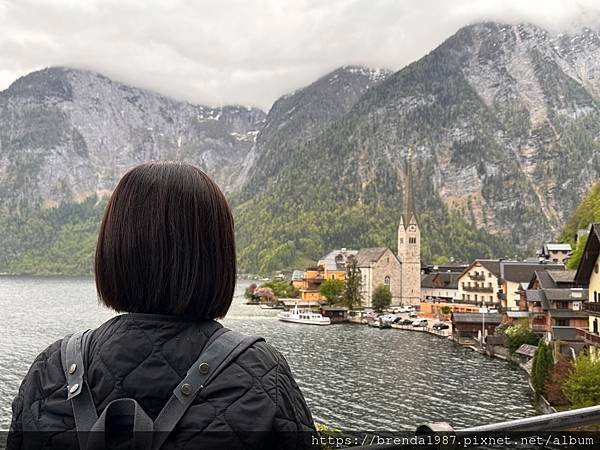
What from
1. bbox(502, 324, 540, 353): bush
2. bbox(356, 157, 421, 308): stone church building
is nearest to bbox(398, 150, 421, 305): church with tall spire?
bbox(356, 157, 421, 308): stone church building

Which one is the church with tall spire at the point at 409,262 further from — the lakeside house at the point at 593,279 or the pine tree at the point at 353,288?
the lakeside house at the point at 593,279

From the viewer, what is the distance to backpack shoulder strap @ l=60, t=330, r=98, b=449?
1.70m

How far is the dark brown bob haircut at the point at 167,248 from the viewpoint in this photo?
1.91m

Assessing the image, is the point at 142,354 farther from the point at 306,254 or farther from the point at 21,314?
the point at 306,254

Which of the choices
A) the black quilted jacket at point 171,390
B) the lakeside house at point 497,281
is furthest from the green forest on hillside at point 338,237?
the black quilted jacket at point 171,390

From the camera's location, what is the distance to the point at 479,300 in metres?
74.2

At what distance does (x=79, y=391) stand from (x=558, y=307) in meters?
40.2

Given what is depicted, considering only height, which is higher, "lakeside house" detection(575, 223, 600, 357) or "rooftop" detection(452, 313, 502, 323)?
"lakeside house" detection(575, 223, 600, 357)

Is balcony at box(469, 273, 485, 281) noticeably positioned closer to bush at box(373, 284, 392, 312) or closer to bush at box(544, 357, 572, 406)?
bush at box(373, 284, 392, 312)

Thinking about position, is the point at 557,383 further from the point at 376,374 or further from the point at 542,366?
the point at 376,374

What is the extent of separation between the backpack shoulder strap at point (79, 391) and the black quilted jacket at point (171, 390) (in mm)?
28

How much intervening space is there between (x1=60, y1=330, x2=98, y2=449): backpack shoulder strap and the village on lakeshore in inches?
996

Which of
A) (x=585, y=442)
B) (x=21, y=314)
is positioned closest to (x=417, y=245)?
(x=21, y=314)

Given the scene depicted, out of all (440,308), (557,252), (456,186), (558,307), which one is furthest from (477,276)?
(456,186)
